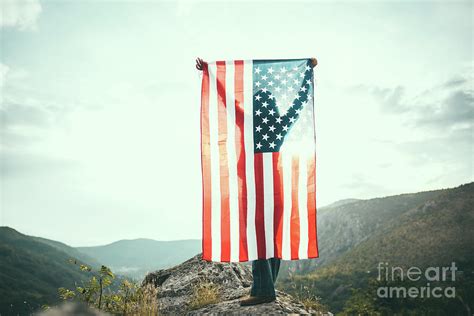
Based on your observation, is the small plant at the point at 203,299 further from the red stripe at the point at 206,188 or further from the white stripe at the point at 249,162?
the white stripe at the point at 249,162

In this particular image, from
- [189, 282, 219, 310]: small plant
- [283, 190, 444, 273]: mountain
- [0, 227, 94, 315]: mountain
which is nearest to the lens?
[189, 282, 219, 310]: small plant

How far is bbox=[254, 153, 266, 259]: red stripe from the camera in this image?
5762 mm

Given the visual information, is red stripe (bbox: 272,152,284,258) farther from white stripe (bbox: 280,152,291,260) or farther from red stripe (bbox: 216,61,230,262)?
red stripe (bbox: 216,61,230,262)

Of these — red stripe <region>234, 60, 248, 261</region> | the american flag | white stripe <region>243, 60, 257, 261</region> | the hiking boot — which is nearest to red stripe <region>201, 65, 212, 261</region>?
the american flag

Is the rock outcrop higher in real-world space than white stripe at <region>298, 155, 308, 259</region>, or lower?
lower

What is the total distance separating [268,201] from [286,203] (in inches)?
12.3

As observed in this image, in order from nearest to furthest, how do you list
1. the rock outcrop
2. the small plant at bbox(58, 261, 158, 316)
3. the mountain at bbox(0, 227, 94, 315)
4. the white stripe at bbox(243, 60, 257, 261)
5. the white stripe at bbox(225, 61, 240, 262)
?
the rock outcrop → the white stripe at bbox(243, 60, 257, 261) → the white stripe at bbox(225, 61, 240, 262) → the small plant at bbox(58, 261, 158, 316) → the mountain at bbox(0, 227, 94, 315)

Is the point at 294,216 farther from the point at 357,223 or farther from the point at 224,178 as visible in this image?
the point at 357,223

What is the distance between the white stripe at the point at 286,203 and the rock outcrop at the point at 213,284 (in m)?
0.87

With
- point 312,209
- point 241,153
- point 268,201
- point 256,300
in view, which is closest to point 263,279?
point 256,300

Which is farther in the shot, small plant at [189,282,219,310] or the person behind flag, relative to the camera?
small plant at [189,282,219,310]

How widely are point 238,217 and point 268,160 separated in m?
1.10

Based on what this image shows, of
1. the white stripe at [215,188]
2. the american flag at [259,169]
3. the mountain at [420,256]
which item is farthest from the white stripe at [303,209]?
the mountain at [420,256]

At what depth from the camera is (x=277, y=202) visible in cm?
593
